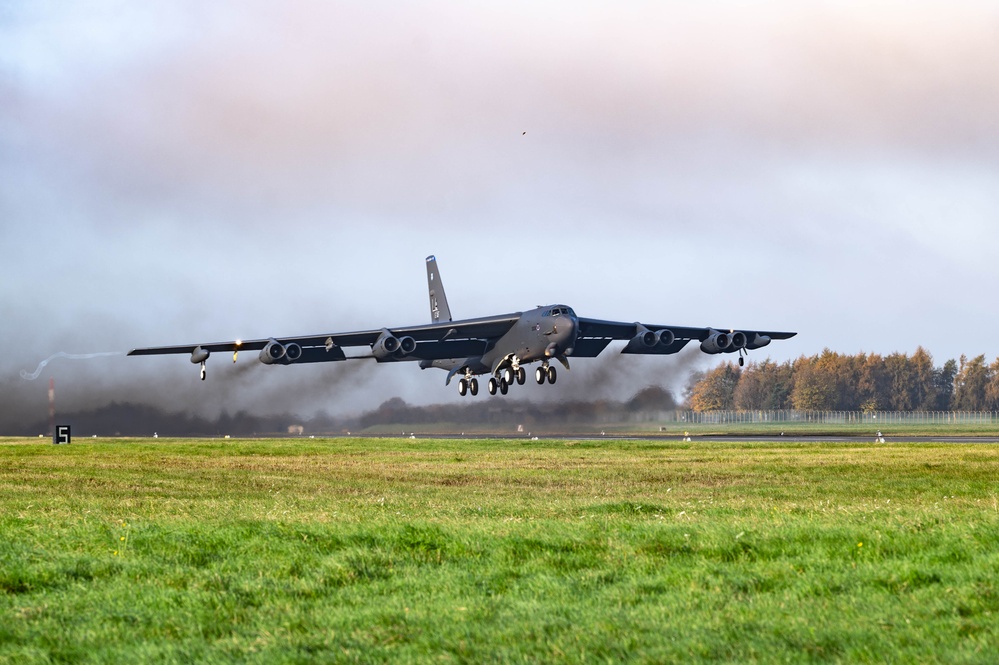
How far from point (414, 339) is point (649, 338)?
13.2 m

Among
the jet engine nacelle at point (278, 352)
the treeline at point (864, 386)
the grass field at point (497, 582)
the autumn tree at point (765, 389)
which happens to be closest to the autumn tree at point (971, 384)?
the treeline at point (864, 386)

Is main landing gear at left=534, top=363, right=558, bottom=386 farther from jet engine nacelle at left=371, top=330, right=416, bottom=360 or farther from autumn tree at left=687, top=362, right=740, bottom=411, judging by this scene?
autumn tree at left=687, top=362, right=740, bottom=411

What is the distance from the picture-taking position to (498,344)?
2276 inches

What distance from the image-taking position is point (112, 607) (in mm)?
9195

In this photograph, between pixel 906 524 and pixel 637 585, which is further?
pixel 906 524

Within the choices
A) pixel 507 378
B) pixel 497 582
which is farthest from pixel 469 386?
pixel 497 582

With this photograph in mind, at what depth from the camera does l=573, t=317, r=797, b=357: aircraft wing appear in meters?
59.4

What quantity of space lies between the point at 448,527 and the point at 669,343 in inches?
1904

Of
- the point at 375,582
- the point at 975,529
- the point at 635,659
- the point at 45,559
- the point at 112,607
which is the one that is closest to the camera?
the point at 635,659

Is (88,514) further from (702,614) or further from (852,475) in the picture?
(852,475)

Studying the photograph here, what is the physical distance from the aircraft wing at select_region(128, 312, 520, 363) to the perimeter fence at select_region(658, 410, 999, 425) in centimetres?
2232

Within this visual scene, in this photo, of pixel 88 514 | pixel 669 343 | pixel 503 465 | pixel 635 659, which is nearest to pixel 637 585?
pixel 635 659

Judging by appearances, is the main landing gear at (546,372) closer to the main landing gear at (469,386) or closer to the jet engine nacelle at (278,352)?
the main landing gear at (469,386)

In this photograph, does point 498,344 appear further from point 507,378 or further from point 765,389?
point 765,389
